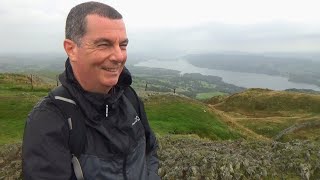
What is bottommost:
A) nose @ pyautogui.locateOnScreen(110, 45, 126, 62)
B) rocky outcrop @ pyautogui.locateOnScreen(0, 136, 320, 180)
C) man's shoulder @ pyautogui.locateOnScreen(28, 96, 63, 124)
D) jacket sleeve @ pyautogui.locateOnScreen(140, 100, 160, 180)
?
rocky outcrop @ pyautogui.locateOnScreen(0, 136, 320, 180)

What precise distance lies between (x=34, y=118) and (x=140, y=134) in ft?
5.99

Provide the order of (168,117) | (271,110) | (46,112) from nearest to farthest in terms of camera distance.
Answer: (46,112), (168,117), (271,110)

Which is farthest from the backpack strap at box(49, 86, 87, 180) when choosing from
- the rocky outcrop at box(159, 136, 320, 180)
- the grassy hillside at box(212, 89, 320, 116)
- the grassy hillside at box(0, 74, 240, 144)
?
the grassy hillside at box(212, 89, 320, 116)

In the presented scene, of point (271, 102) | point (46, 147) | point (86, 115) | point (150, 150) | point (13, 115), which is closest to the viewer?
point (46, 147)

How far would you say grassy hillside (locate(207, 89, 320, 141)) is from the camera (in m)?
59.5

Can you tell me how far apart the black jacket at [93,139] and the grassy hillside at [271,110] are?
55.8 m

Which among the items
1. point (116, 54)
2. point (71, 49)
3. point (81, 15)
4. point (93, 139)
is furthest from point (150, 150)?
point (81, 15)

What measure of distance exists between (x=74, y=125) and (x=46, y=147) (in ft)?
1.49

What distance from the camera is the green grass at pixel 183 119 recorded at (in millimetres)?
38159

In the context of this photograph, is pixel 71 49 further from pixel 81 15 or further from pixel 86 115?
pixel 86 115

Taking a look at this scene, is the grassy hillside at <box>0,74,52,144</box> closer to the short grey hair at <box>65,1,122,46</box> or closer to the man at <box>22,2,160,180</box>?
the man at <box>22,2,160,180</box>

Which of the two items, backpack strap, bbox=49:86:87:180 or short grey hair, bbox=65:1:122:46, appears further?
short grey hair, bbox=65:1:122:46

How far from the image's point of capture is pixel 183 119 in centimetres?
4209

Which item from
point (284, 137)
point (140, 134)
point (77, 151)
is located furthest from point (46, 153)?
point (284, 137)
